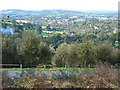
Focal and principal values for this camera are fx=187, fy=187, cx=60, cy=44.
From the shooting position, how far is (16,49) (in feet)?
47.0

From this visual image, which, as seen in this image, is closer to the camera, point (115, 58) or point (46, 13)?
point (115, 58)

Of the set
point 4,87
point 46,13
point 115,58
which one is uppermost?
point 46,13

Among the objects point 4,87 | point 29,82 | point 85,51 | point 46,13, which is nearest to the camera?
point 4,87

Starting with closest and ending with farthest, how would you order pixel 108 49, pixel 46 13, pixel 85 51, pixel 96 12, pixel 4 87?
pixel 4 87, pixel 85 51, pixel 108 49, pixel 46 13, pixel 96 12

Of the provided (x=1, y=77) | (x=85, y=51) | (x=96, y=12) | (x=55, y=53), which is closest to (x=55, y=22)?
(x=96, y=12)

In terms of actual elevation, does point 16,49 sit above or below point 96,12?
Result: below

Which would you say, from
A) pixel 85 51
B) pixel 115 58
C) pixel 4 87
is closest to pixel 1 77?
pixel 4 87

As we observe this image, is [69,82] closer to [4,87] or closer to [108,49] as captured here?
[4,87]

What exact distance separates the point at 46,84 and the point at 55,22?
34.0 m

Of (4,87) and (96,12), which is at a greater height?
(96,12)

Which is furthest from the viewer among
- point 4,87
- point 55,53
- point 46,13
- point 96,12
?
point 96,12

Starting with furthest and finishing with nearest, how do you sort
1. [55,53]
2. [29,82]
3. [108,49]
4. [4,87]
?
[55,53]
[108,49]
[29,82]
[4,87]

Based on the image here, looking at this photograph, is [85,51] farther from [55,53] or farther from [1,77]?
[1,77]

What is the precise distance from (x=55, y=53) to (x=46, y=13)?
19.1 meters
